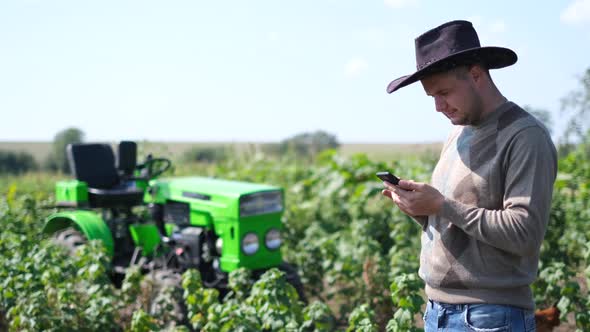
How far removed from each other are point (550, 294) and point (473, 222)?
2575 millimetres

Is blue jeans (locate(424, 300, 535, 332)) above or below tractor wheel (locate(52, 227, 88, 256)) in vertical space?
above

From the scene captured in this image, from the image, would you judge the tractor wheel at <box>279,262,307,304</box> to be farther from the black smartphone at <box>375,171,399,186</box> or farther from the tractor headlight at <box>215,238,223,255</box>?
the black smartphone at <box>375,171,399,186</box>

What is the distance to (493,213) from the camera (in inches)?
81.4

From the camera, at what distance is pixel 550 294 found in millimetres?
4281

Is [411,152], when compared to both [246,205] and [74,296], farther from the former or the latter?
[74,296]

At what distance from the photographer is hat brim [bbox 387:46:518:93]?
7.22 ft

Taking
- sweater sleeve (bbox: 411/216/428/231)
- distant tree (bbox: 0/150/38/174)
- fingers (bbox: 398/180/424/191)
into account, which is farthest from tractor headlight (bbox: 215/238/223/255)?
distant tree (bbox: 0/150/38/174)

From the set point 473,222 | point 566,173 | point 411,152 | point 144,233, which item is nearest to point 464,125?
point 473,222

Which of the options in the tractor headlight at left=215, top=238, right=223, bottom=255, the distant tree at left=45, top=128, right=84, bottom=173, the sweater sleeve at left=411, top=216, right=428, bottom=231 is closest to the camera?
the sweater sleeve at left=411, top=216, right=428, bottom=231

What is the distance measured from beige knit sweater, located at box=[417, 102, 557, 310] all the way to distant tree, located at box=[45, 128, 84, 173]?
1828 cm

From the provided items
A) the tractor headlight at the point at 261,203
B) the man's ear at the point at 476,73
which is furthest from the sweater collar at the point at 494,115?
the tractor headlight at the point at 261,203

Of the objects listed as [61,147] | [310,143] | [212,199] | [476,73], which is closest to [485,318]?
[476,73]

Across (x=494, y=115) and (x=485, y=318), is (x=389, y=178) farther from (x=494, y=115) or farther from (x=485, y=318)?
(x=485, y=318)

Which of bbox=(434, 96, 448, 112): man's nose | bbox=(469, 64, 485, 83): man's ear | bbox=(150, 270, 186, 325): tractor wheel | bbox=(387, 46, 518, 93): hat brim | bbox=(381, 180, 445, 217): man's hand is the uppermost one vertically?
bbox=(387, 46, 518, 93): hat brim
